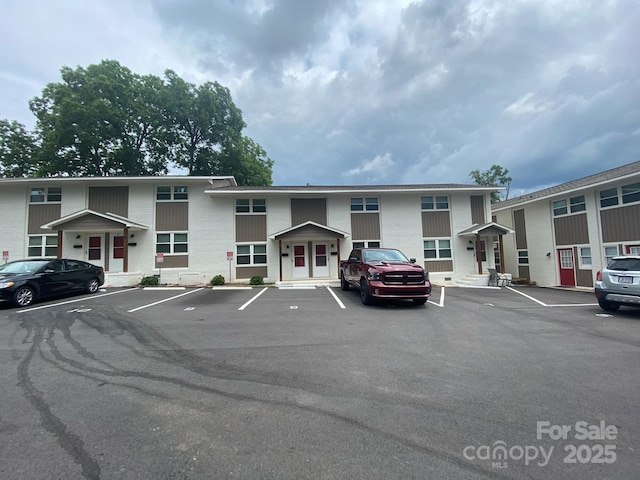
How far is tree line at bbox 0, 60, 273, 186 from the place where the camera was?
2580 cm

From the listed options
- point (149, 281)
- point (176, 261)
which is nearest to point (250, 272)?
point (176, 261)

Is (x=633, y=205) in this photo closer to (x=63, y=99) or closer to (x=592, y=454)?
(x=592, y=454)

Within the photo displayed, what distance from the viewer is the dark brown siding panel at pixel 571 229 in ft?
54.1

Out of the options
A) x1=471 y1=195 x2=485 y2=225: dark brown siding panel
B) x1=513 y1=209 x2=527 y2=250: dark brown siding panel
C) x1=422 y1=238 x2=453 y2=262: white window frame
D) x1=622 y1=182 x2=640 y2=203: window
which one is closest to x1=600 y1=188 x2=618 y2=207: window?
x1=622 y1=182 x2=640 y2=203: window

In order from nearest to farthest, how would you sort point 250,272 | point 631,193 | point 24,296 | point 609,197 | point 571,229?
point 24,296, point 631,193, point 609,197, point 571,229, point 250,272

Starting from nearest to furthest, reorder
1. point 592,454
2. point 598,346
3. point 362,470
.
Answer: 1. point 362,470
2. point 592,454
3. point 598,346

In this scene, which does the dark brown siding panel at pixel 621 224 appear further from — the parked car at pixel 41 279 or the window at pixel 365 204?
the parked car at pixel 41 279

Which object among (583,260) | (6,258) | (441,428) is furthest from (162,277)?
(583,260)

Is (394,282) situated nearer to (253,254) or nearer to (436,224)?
(253,254)

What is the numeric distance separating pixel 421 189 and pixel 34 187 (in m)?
23.2

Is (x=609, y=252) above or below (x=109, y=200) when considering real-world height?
below

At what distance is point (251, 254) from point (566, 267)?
60.2 feet

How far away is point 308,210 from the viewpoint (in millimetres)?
18984

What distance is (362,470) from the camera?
2.28m
